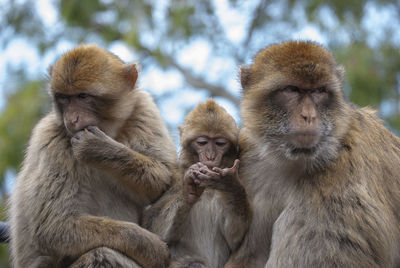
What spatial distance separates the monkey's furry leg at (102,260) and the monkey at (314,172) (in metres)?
0.72

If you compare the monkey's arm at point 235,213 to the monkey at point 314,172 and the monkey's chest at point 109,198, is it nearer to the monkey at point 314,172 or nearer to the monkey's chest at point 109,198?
the monkey at point 314,172

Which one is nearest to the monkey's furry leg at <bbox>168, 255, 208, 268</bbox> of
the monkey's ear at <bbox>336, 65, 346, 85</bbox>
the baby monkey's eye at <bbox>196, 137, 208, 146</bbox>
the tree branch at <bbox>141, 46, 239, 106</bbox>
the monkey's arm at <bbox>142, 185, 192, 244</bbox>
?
the monkey's arm at <bbox>142, 185, 192, 244</bbox>

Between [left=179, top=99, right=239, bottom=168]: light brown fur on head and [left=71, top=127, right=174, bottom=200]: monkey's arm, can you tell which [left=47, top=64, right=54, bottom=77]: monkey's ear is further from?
[left=179, top=99, right=239, bottom=168]: light brown fur on head

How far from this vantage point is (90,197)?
420 cm

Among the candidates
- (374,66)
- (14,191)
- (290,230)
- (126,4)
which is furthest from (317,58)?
(126,4)

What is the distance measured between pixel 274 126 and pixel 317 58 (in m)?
0.49

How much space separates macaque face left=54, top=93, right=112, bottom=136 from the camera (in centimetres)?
407

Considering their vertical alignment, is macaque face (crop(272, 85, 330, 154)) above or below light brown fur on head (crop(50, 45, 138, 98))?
below

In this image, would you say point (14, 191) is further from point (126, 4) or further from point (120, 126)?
point (126, 4)

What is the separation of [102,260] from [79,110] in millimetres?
1051

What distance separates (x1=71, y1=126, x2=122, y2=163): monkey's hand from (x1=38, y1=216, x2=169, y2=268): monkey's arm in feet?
1.40

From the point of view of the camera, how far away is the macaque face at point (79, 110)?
4070mm

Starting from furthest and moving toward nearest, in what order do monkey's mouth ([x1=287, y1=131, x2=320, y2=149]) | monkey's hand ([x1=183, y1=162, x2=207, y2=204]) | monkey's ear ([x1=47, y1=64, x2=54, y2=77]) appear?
monkey's ear ([x1=47, y1=64, x2=54, y2=77])
monkey's hand ([x1=183, y1=162, x2=207, y2=204])
monkey's mouth ([x1=287, y1=131, x2=320, y2=149])

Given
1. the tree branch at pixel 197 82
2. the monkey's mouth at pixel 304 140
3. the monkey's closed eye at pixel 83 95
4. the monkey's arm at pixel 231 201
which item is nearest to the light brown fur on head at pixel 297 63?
the monkey's mouth at pixel 304 140
